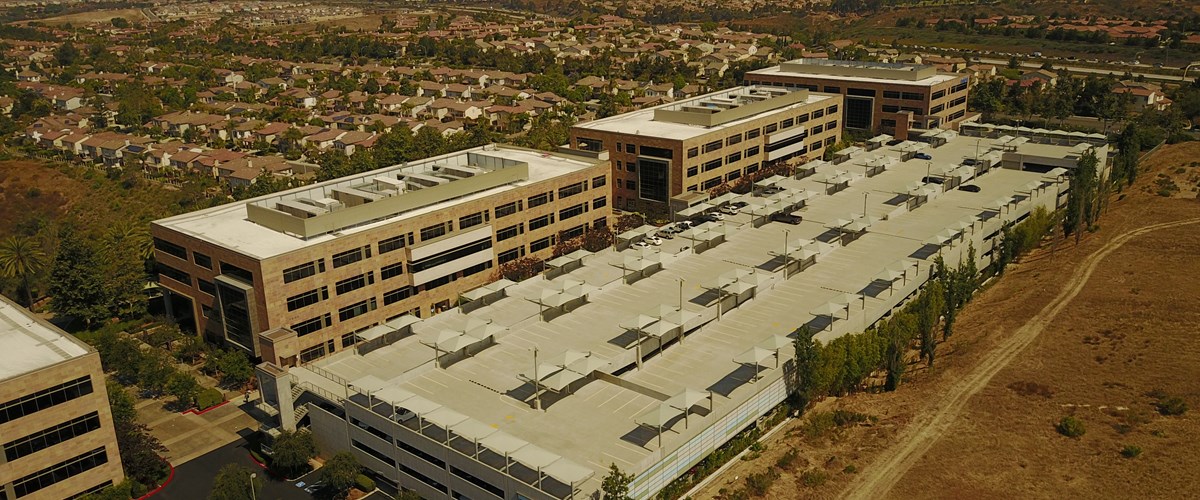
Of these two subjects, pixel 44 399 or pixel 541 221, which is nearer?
pixel 44 399

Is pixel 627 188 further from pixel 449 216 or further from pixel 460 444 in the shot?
pixel 460 444

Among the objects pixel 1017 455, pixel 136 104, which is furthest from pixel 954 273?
pixel 136 104

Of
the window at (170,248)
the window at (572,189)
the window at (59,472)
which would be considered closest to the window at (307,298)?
the window at (170,248)

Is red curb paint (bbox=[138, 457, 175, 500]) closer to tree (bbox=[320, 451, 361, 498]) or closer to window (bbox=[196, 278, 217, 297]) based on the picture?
tree (bbox=[320, 451, 361, 498])

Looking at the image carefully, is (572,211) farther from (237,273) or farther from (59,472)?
(59,472)

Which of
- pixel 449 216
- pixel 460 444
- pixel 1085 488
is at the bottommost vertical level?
pixel 1085 488

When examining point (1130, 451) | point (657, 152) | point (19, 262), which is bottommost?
point (1130, 451)

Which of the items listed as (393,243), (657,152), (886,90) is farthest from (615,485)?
(886,90)
